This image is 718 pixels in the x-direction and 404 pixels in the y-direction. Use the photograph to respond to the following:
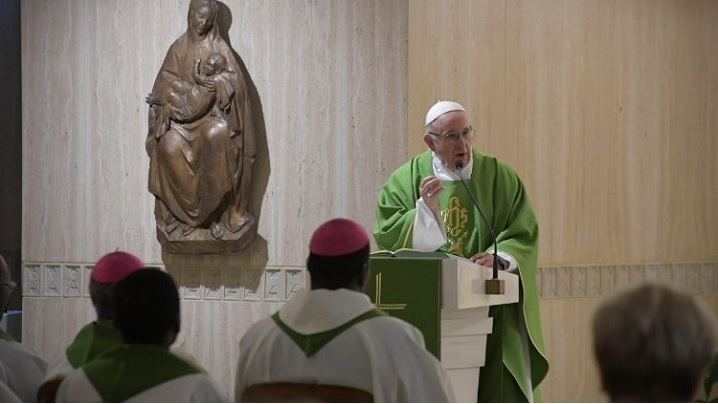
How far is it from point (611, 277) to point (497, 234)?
363 centimetres

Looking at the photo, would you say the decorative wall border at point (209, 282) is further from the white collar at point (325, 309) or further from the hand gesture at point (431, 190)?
the white collar at point (325, 309)

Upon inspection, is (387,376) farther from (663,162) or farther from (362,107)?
(663,162)

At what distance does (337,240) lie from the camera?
420 cm

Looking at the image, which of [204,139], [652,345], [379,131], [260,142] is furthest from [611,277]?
[652,345]

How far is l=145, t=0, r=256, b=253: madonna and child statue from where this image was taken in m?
9.20

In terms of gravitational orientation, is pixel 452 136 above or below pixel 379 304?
above

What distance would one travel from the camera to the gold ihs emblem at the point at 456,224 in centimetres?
681

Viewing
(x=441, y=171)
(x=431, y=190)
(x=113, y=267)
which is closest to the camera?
(x=113, y=267)

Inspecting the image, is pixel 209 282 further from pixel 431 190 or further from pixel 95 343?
→ pixel 95 343

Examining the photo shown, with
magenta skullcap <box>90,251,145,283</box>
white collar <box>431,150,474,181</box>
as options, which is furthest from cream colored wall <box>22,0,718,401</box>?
magenta skullcap <box>90,251,145,283</box>

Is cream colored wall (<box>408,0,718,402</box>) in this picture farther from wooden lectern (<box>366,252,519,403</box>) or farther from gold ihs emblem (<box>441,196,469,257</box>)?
wooden lectern (<box>366,252,519,403</box>)

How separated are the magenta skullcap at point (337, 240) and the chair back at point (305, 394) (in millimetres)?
492

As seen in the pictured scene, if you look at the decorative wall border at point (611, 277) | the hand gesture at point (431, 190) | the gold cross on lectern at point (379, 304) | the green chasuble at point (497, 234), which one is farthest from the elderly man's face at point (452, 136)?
the decorative wall border at point (611, 277)

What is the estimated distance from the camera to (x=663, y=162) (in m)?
10.4
